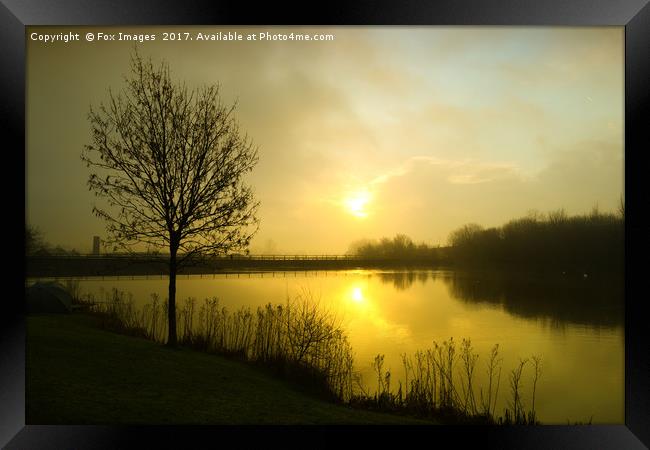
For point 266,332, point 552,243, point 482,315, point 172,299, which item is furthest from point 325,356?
point 552,243

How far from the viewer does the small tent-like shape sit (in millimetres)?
7336

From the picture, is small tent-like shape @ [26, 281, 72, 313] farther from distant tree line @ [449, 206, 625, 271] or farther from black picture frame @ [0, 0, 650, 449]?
distant tree line @ [449, 206, 625, 271]

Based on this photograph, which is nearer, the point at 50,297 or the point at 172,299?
the point at 172,299

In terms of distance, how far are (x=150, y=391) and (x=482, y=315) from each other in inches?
193

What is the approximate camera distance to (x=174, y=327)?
20.9ft

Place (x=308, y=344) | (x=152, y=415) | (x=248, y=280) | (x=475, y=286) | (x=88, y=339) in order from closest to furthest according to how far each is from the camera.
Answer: (x=152, y=415), (x=88, y=339), (x=308, y=344), (x=248, y=280), (x=475, y=286)

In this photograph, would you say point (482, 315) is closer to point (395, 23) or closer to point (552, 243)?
point (552, 243)

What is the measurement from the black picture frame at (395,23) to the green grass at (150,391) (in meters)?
0.12

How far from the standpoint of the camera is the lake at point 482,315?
523 centimetres

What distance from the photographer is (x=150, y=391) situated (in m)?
5.08

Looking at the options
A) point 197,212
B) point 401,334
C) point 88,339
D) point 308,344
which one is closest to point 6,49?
point 197,212

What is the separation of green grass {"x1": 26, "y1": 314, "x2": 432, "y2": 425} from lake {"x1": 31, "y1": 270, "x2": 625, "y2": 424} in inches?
39.3

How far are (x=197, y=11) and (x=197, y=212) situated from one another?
2843mm

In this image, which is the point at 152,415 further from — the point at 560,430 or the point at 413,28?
the point at 413,28
